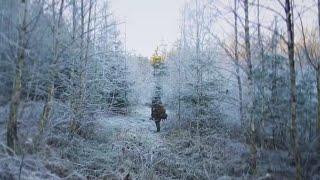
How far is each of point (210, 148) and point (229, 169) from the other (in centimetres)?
269

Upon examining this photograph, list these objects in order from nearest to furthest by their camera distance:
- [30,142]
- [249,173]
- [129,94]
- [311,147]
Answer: [30,142]
[249,173]
[311,147]
[129,94]

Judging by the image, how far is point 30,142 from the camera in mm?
9016

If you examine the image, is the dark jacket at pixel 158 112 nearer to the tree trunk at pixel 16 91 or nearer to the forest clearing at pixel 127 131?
the forest clearing at pixel 127 131

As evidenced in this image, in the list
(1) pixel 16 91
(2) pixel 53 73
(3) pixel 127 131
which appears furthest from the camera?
(3) pixel 127 131

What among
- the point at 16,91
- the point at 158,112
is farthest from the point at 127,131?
the point at 16,91

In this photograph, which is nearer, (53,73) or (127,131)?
(53,73)

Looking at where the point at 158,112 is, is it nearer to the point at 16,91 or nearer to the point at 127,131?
the point at 127,131

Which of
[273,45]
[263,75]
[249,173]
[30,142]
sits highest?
[273,45]

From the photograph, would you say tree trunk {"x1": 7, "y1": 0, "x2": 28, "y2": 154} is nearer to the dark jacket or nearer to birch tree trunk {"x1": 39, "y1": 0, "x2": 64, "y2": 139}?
birch tree trunk {"x1": 39, "y1": 0, "x2": 64, "y2": 139}

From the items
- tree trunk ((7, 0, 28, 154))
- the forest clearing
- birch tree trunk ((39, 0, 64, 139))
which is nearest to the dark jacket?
the forest clearing

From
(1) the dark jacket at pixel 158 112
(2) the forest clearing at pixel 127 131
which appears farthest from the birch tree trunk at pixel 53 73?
(1) the dark jacket at pixel 158 112

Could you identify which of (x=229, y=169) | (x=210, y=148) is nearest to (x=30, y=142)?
(x=229, y=169)

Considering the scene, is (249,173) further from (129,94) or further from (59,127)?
(129,94)

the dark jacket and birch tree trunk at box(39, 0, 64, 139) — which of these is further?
the dark jacket
